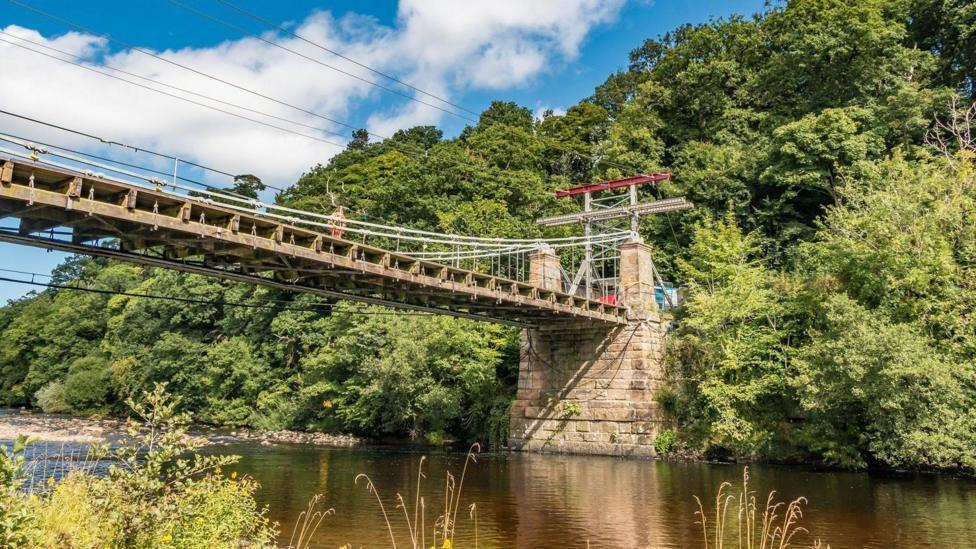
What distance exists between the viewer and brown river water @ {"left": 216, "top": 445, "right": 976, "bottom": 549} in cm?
1040

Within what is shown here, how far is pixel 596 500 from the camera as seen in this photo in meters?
14.2

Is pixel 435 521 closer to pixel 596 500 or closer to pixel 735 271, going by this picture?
pixel 596 500

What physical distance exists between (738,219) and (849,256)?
435 inches

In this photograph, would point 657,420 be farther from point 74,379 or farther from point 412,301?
point 74,379

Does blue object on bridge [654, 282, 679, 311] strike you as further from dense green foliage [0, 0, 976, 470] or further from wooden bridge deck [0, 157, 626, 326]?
wooden bridge deck [0, 157, 626, 326]

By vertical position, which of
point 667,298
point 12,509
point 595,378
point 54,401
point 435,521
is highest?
point 667,298

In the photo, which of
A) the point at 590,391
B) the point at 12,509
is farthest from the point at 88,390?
the point at 12,509

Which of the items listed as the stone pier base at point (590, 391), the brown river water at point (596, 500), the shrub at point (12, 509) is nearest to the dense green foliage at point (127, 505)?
the shrub at point (12, 509)

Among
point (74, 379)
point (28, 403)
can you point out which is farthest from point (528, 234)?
point (28, 403)

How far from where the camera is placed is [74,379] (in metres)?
46.5

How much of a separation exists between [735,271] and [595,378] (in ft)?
21.1

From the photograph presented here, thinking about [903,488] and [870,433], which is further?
[870,433]

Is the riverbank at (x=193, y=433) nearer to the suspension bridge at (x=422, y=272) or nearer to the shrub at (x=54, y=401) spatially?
the suspension bridge at (x=422, y=272)

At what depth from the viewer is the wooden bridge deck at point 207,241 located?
38.4 ft
